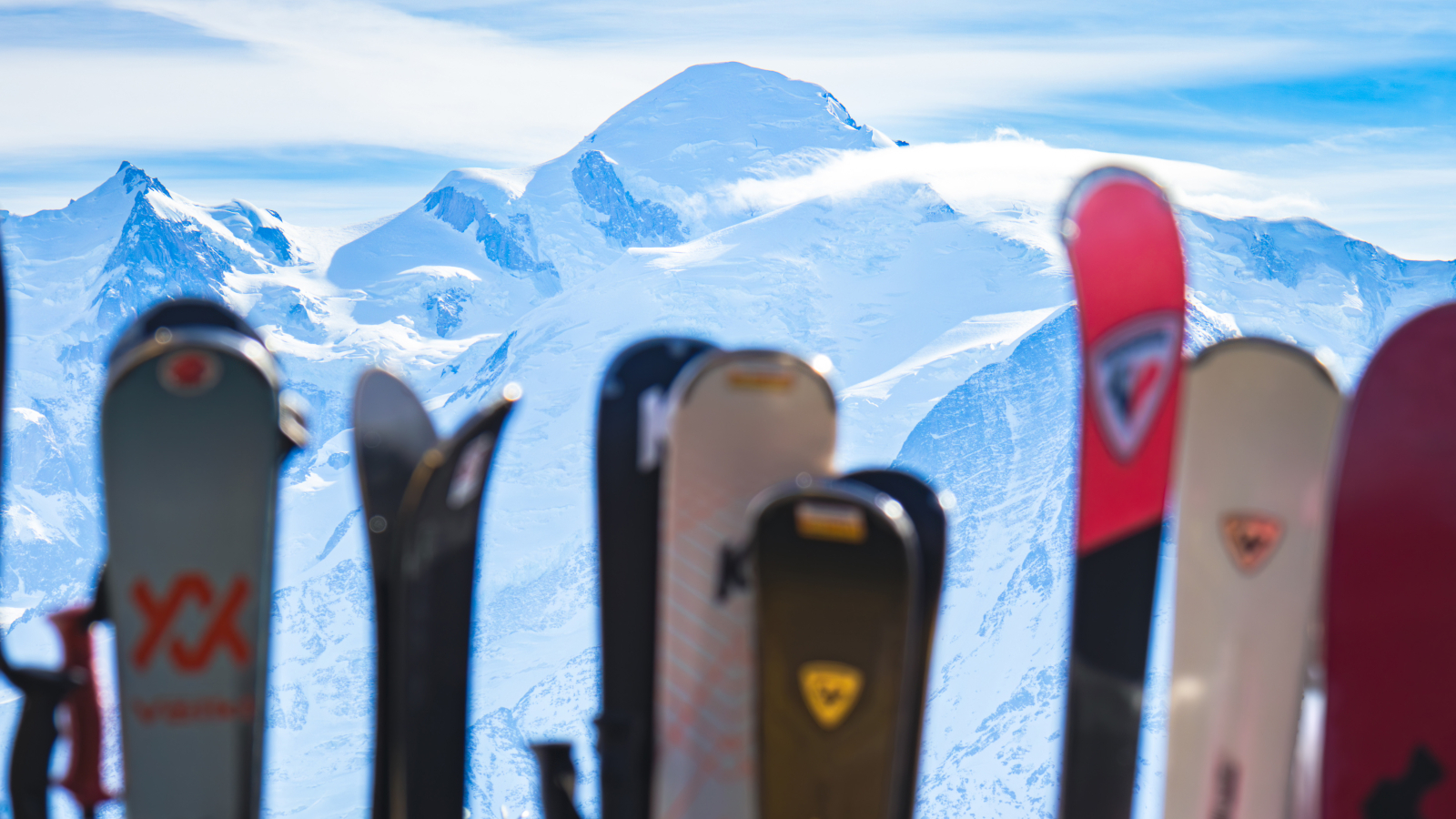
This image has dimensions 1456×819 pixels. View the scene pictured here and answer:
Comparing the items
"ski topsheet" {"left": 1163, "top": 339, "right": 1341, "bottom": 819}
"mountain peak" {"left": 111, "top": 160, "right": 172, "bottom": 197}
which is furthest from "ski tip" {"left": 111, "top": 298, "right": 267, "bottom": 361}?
"mountain peak" {"left": 111, "top": 160, "right": 172, "bottom": 197}

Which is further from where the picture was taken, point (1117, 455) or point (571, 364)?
point (571, 364)

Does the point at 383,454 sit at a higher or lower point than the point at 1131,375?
lower

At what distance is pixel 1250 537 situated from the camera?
1.98 meters

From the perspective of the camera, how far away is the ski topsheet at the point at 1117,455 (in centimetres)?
197

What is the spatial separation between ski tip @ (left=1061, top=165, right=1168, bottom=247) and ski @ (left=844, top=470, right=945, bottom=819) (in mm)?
471

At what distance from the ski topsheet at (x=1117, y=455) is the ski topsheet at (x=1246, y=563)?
7cm

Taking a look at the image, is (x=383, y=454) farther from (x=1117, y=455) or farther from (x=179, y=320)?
(x=1117, y=455)

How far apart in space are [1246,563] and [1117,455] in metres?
0.25

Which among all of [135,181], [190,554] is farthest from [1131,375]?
[135,181]

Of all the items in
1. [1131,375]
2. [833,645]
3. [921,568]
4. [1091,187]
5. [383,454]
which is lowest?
[833,645]

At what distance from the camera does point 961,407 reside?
268ft

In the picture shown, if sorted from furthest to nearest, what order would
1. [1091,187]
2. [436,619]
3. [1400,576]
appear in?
[1091,187]
[436,619]
[1400,576]

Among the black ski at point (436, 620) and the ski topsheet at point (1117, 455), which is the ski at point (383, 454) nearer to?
the black ski at point (436, 620)

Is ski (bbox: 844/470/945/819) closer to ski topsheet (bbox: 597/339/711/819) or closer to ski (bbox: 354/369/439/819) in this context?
ski topsheet (bbox: 597/339/711/819)
